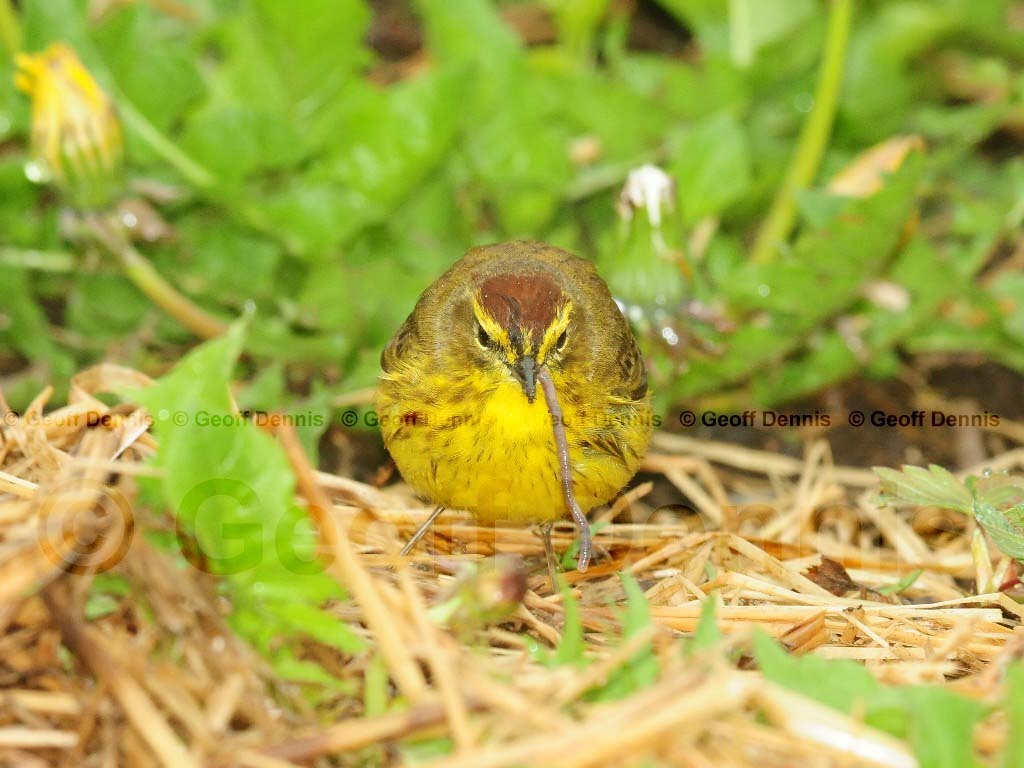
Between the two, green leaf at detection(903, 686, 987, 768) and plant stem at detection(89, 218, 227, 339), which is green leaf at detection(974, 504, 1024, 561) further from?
plant stem at detection(89, 218, 227, 339)

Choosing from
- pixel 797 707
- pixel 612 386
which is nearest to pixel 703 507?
pixel 612 386

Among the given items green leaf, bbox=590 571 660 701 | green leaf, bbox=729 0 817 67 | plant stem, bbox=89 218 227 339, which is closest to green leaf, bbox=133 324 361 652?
green leaf, bbox=590 571 660 701

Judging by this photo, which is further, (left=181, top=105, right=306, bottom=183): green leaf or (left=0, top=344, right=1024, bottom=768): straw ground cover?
(left=181, top=105, right=306, bottom=183): green leaf

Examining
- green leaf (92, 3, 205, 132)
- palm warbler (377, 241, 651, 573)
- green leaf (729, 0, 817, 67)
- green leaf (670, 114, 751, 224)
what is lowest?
palm warbler (377, 241, 651, 573)

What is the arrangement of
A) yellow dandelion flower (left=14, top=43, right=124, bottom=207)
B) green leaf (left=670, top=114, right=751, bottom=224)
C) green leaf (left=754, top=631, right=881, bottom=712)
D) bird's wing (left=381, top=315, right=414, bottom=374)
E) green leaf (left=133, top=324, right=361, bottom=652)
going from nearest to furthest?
green leaf (left=754, top=631, right=881, bottom=712) → green leaf (left=133, top=324, right=361, bottom=652) → bird's wing (left=381, top=315, right=414, bottom=374) → yellow dandelion flower (left=14, top=43, right=124, bottom=207) → green leaf (left=670, top=114, right=751, bottom=224)

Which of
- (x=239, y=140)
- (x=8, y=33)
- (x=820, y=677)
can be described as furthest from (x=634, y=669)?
(x=8, y=33)

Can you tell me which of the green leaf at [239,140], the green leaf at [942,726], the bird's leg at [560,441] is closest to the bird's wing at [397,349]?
the bird's leg at [560,441]
